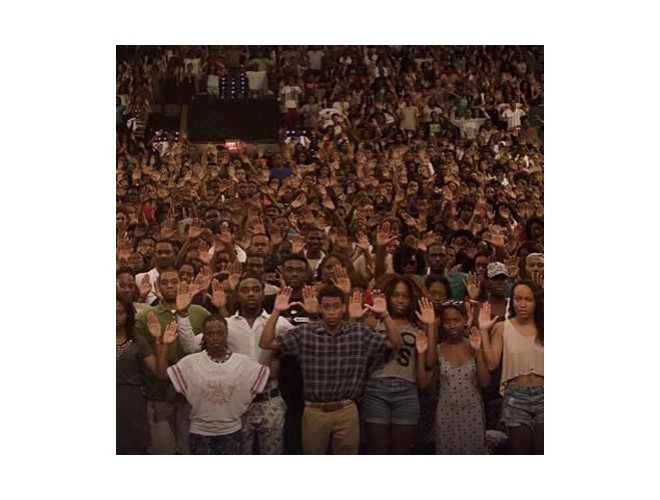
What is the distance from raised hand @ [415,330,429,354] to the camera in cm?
716

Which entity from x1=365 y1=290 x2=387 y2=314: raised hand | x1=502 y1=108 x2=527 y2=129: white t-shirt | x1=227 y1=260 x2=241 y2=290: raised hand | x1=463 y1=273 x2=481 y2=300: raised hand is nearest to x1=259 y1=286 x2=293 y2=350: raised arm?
x1=227 y1=260 x2=241 y2=290: raised hand

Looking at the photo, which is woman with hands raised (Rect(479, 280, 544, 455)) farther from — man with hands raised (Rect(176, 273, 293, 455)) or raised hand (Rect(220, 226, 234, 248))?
raised hand (Rect(220, 226, 234, 248))

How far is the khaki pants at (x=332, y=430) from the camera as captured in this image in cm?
713

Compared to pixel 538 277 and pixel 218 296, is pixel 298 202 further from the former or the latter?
pixel 538 277

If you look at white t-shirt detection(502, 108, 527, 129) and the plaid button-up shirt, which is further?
white t-shirt detection(502, 108, 527, 129)

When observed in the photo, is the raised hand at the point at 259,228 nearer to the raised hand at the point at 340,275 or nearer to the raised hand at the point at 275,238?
the raised hand at the point at 275,238

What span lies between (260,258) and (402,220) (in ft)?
2.82

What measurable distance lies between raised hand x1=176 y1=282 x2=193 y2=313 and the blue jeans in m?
0.73

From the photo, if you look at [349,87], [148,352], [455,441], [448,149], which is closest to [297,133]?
[349,87]

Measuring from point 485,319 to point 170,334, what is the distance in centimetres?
183

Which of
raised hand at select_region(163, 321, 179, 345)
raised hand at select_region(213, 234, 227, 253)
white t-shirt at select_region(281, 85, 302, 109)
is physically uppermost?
white t-shirt at select_region(281, 85, 302, 109)

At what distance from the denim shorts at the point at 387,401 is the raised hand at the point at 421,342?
203 mm

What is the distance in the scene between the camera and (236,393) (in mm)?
7137

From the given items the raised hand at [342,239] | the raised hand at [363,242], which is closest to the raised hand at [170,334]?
the raised hand at [342,239]
